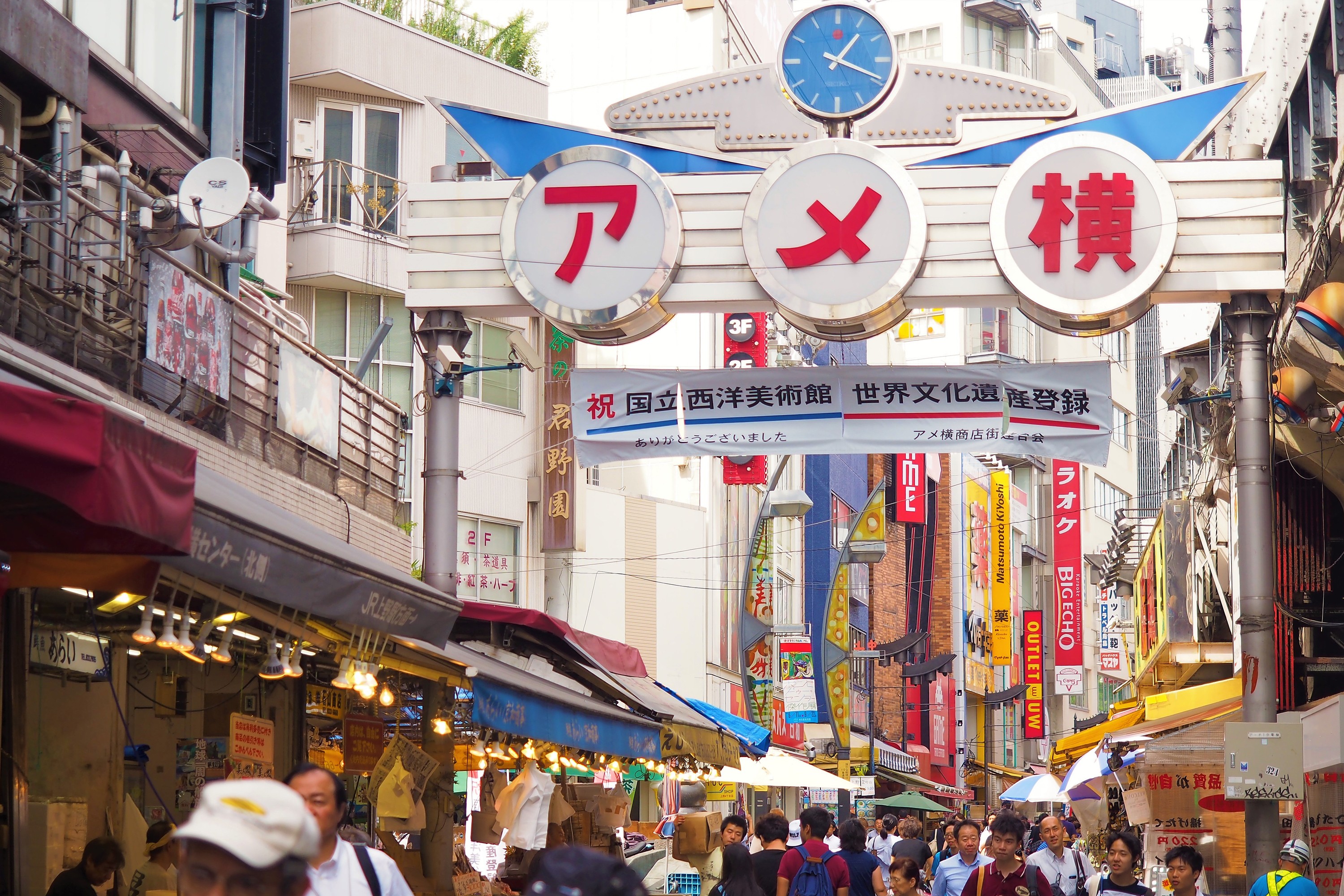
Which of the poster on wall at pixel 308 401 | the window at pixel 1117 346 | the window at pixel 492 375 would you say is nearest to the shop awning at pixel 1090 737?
the window at pixel 492 375

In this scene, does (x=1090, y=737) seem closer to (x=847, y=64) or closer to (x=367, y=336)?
Result: (x=367, y=336)

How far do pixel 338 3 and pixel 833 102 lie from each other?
15.1 m

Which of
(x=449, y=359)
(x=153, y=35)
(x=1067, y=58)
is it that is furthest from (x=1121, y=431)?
(x=153, y=35)

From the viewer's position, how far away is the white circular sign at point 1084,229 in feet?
50.5

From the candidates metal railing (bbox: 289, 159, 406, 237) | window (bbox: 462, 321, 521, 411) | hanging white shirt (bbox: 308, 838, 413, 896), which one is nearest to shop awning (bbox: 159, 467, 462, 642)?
hanging white shirt (bbox: 308, 838, 413, 896)

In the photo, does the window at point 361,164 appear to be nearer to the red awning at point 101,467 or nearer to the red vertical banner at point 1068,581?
the red awning at point 101,467

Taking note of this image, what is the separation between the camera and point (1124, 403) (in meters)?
100

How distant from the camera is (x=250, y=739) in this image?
11523mm

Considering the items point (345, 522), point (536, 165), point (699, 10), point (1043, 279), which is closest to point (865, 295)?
point (1043, 279)

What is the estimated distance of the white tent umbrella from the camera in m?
28.2

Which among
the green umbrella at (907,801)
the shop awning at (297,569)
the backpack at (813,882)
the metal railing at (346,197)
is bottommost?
the green umbrella at (907,801)

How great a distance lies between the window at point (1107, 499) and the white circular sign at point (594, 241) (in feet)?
259

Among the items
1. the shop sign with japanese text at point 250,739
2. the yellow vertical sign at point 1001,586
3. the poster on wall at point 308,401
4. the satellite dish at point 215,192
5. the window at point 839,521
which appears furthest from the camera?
the yellow vertical sign at point 1001,586

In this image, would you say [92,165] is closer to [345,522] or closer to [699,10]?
[345,522]
